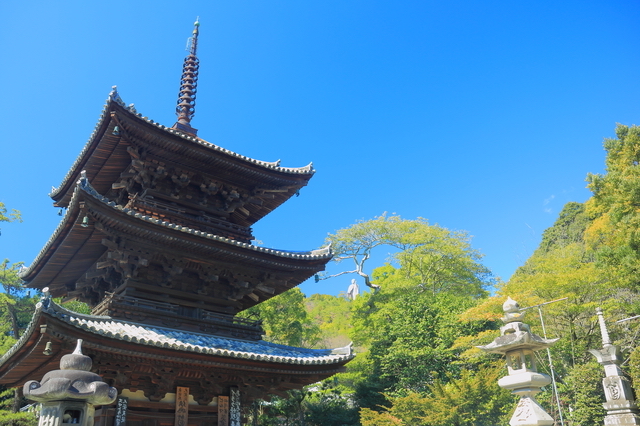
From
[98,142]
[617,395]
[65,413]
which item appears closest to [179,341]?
[65,413]

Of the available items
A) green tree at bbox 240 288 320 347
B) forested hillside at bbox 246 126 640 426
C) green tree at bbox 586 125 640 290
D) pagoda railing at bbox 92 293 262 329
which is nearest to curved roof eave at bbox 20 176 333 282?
pagoda railing at bbox 92 293 262 329

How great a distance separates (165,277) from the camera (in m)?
12.3

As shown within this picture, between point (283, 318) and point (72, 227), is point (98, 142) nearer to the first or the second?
point (72, 227)

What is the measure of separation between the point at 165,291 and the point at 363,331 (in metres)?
20.6

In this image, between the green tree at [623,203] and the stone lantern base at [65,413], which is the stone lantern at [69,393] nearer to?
the stone lantern base at [65,413]

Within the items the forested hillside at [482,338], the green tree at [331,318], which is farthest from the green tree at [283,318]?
the green tree at [331,318]

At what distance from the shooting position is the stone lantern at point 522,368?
7.73 m

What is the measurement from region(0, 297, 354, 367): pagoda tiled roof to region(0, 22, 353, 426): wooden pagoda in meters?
0.04

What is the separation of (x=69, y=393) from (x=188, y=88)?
1396 centimetres

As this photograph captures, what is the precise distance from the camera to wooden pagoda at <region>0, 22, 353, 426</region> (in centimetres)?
995

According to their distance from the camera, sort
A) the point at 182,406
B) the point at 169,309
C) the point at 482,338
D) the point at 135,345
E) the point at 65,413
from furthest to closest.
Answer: the point at 482,338 → the point at 169,309 → the point at 182,406 → the point at 135,345 → the point at 65,413

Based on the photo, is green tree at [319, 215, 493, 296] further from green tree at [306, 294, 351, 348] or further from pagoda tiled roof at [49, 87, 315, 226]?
pagoda tiled roof at [49, 87, 315, 226]

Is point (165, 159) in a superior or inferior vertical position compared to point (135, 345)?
superior

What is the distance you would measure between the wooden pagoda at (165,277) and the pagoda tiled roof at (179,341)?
1.4 inches
